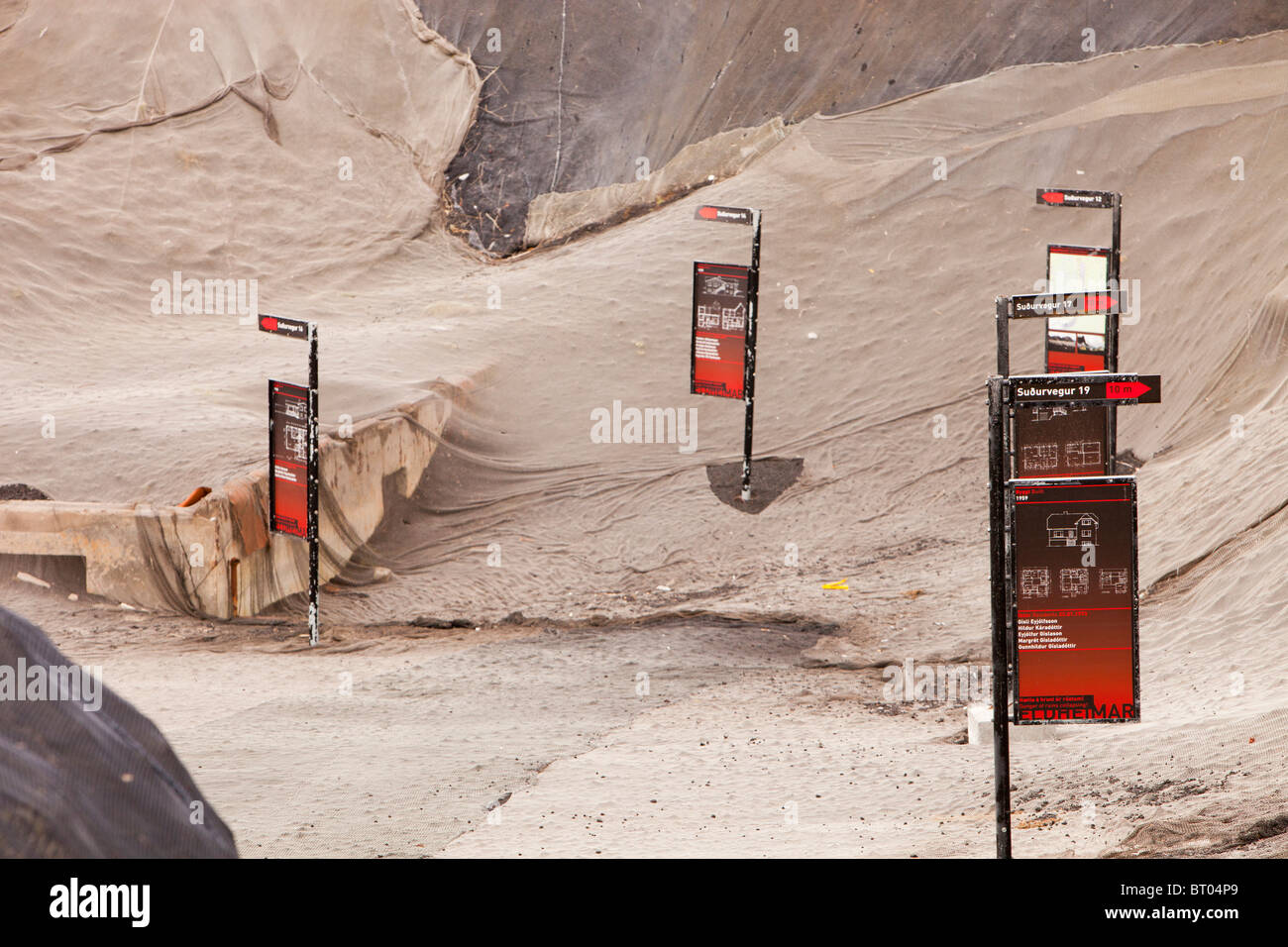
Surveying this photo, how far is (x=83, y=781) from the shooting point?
2311 millimetres

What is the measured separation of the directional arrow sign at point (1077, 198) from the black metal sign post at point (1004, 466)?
376 centimetres

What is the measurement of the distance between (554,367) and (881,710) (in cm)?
683

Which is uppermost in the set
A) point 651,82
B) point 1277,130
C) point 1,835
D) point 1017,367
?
point 651,82

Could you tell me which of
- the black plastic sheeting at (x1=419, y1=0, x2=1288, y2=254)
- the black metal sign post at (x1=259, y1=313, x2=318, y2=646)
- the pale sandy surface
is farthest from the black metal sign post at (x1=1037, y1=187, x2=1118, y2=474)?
the black plastic sheeting at (x1=419, y1=0, x2=1288, y2=254)

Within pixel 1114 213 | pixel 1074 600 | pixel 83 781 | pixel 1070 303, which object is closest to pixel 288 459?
pixel 1114 213

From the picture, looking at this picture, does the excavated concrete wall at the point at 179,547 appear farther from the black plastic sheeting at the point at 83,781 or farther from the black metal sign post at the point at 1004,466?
the black plastic sheeting at the point at 83,781

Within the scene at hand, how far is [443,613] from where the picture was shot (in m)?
9.99

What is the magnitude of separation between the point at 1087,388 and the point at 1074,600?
2.55ft

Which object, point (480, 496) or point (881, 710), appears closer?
point (881, 710)

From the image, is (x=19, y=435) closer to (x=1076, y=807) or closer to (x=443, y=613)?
(x=443, y=613)

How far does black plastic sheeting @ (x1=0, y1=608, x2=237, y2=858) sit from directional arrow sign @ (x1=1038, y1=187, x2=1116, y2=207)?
6659 millimetres

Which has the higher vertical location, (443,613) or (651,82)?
(651,82)

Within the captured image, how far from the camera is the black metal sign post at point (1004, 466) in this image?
4305 millimetres

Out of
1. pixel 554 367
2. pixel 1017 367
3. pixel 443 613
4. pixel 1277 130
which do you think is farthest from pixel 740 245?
pixel 443 613
